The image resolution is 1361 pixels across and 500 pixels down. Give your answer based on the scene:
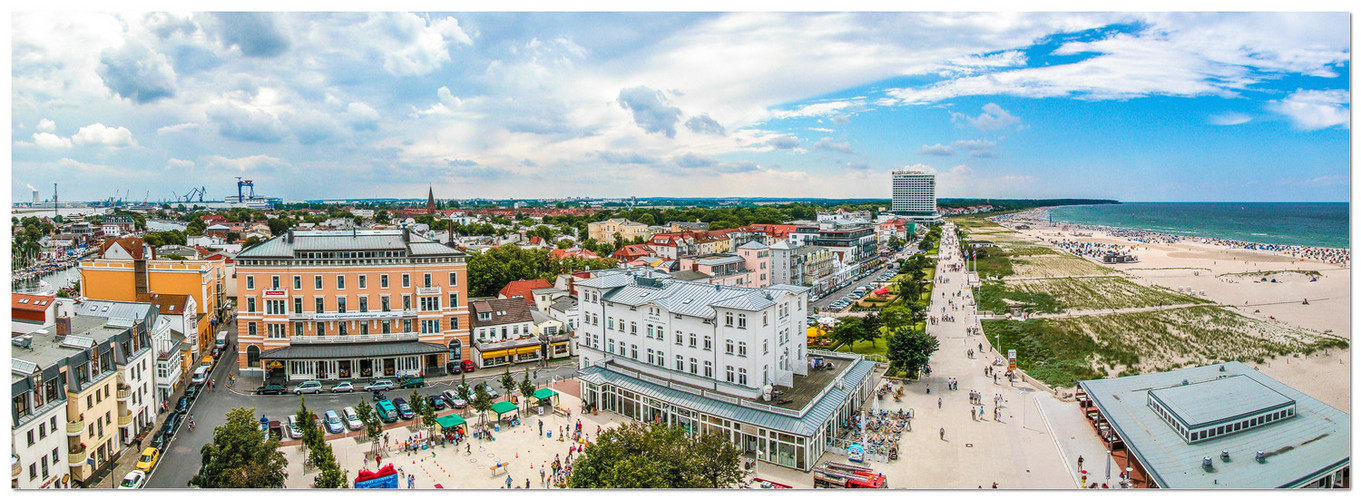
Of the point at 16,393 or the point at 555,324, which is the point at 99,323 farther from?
the point at 555,324

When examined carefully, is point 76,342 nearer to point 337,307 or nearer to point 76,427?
point 76,427

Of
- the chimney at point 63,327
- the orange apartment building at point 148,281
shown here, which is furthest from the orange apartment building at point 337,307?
the chimney at point 63,327

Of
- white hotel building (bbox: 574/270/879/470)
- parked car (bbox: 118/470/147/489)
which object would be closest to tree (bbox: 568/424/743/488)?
white hotel building (bbox: 574/270/879/470)

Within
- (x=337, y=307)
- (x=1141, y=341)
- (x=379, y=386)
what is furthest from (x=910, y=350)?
(x=337, y=307)

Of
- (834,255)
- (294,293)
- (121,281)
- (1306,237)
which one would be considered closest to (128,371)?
(294,293)

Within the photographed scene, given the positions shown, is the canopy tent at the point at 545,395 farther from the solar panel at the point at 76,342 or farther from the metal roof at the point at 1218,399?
the metal roof at the point at 1218,399
